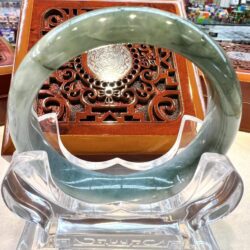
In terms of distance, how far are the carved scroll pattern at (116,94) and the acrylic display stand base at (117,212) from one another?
0.31 meters

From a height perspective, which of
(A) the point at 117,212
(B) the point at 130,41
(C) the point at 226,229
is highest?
(B) the point at 130,41

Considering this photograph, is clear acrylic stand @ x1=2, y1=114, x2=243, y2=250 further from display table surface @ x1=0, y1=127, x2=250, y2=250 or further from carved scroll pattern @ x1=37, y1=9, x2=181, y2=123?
carved scroll pattern @ x1=37, y1=9, x2=181, y2=123

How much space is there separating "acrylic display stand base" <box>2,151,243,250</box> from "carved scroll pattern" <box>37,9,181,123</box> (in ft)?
1.03

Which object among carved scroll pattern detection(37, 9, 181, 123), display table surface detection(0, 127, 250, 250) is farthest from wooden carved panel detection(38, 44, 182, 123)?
display table surface detection(0, 127, 250, 250)

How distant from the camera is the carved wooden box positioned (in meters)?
0.77

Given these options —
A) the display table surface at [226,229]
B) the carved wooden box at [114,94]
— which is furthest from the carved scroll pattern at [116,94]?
the display table surface at [226,229]

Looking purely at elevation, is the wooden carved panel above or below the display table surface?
→ above

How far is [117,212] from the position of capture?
0.51 m

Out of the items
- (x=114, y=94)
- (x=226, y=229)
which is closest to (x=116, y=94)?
(x=114, y=94)

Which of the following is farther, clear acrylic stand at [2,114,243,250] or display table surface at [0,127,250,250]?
display table surface at [0,127,250,250]

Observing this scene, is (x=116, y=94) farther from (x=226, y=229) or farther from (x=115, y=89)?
(x=226, y=229)

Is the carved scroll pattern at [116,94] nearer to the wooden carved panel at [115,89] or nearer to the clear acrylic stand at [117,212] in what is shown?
the wooden carved panel at [115,89]

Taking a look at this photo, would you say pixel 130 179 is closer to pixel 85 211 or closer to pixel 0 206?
pixel 85 211

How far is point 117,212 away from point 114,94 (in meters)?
0.38
